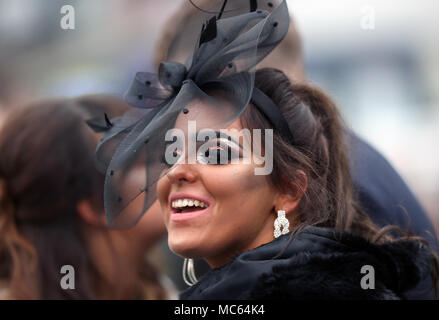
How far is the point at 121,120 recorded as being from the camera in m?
1.94

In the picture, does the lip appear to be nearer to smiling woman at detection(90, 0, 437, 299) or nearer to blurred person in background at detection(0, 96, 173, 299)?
smiling woman at detection(90, 0, 437, 299)

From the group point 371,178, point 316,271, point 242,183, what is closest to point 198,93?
point 242,183

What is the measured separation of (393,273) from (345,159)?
436 millimetres

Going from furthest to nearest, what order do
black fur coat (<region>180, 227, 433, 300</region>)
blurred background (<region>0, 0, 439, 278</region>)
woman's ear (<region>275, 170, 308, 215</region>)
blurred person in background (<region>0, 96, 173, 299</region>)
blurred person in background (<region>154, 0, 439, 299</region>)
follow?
blurred background (<region>0, 0, 439, 278</region>) < blurred person in background (<region>0, 96, 173, 299</region>) < blurred person in background (<region>154, 0, 439, 299</region>) < woman's ear (<region>275, 170, 308, 215</region>) < black fur coat (<region>180, 227, 433, 300</region>)

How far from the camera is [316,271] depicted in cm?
154

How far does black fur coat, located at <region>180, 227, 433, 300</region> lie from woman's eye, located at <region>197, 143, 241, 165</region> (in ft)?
0.87

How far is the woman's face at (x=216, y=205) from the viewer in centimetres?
166

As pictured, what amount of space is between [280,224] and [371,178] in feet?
2.22

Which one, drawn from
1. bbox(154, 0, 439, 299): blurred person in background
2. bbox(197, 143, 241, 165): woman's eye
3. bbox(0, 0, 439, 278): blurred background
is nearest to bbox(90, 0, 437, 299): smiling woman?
bbox(197, 143, 241, 165): woman's eye

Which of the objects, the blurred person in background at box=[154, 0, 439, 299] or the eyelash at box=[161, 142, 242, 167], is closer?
the eyelash at box=[161, 142, 242, 167]

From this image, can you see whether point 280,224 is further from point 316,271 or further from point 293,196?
point 316,271

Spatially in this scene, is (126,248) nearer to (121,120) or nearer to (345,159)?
(121,120)

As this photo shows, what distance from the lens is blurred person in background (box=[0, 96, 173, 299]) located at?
2561mm

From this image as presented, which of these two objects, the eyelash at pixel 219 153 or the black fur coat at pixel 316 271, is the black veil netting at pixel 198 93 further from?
the black fur coat at pixel 316 271
